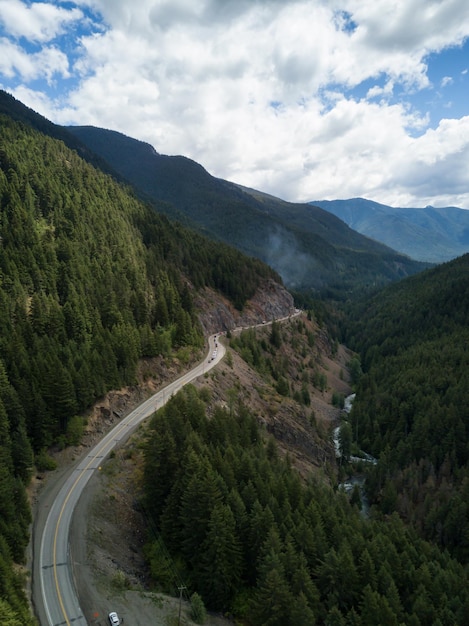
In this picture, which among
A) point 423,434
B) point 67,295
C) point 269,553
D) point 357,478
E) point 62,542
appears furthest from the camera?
point 423,434

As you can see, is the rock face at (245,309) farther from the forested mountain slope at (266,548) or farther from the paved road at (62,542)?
the forested mountain slope at (266,548)

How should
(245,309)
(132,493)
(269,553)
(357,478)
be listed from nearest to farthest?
(269,553) → (132,493) → (357,478) → (245,309)

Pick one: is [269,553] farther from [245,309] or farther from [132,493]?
[245,309]

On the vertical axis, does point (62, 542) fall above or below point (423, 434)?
above

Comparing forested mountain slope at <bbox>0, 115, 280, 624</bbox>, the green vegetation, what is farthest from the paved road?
the green vegetation

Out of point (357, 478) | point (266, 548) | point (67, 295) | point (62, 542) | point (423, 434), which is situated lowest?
point (357, 478)

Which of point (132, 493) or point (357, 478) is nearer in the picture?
point (132, 493)

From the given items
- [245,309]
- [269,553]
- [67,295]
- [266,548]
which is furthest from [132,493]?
[245,309]
